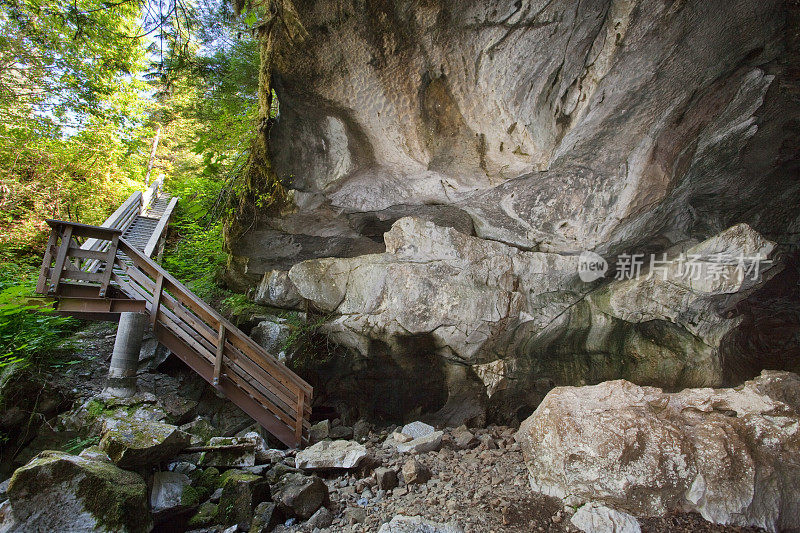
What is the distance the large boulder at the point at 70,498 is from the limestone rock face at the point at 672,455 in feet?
14.2

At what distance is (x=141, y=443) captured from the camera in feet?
14.1

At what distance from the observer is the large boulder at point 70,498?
3.28m

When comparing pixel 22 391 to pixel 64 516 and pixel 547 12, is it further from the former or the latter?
pixel 547 12

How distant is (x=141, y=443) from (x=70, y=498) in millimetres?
902

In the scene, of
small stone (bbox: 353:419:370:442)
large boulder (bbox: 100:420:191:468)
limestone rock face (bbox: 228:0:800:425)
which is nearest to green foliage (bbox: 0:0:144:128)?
limestone rock face (bbox: 228:0:800:425)

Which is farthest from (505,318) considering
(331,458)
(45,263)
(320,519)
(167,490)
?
(45,263)

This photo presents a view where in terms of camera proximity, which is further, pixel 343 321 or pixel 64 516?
pixel 343 321

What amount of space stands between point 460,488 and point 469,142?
4.74 metres

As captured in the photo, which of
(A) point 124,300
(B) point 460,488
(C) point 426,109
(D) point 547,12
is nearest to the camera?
(D) point 547,12

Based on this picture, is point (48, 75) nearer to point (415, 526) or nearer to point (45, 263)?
point (45, 263)

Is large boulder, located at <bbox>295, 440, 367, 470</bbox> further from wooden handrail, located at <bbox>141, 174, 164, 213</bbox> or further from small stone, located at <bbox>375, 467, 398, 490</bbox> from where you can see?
wooden handrail, located at <bbox>141, 174, 164, 213</bbox>

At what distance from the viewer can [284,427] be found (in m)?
6.18

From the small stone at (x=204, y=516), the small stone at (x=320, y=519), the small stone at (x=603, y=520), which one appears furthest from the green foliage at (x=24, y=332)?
the small stone at (x=603, y=520)

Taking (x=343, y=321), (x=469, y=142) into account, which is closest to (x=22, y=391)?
(x=343, y=321)
